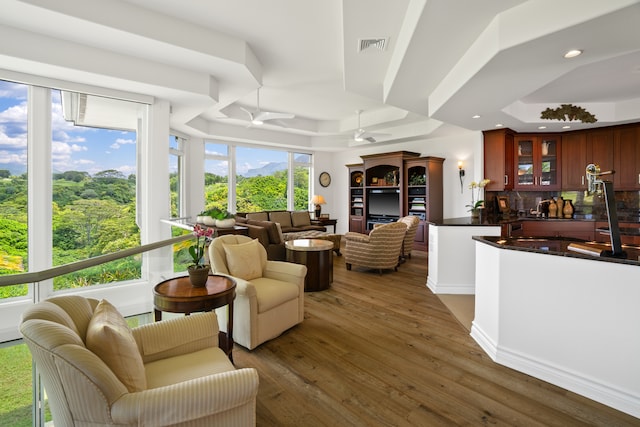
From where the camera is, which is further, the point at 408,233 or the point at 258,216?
the point at 258,216

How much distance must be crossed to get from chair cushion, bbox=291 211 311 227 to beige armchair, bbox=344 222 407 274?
270 cm

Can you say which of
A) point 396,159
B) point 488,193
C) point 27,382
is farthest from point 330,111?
point 27,382

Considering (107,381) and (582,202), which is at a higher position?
(582,202)

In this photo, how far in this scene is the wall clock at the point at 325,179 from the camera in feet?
32.8

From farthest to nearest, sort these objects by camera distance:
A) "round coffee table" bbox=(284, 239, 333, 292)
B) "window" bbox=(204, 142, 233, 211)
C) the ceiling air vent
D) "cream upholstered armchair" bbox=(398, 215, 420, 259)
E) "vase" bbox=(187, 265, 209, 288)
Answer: "window" bbox=(204, 142, 233, 211) → "cream upholstered armchair" bbox=(398, 215, 420, 259) → "round coffee table" bbox=(284, 239, 333, 292) → the ceiling air vent → "vase" bbox=(187, 265, 209, 288)

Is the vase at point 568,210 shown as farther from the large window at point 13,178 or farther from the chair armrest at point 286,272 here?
the large window at point 13,178

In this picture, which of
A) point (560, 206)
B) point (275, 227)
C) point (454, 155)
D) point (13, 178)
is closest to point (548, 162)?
point (560, 206)

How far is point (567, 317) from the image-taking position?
7.41 feet

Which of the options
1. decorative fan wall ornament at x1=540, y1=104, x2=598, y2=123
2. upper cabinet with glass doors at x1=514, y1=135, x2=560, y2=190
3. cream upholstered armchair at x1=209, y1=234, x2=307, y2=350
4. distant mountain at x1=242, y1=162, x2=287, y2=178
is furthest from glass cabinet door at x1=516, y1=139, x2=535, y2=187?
distant mountain at x1=242, y1=162, x2=287, y2=178

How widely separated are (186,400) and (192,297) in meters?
0.93

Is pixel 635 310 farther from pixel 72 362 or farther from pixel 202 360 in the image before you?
pixel 72 362

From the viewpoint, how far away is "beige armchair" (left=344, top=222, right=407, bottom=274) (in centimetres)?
519

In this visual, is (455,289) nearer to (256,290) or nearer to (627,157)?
(256,290)

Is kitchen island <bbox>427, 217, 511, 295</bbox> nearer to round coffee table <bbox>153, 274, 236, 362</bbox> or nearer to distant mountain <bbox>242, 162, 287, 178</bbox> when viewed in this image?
round coffee table <bbox>153, 274, 236, 362</bbox>
